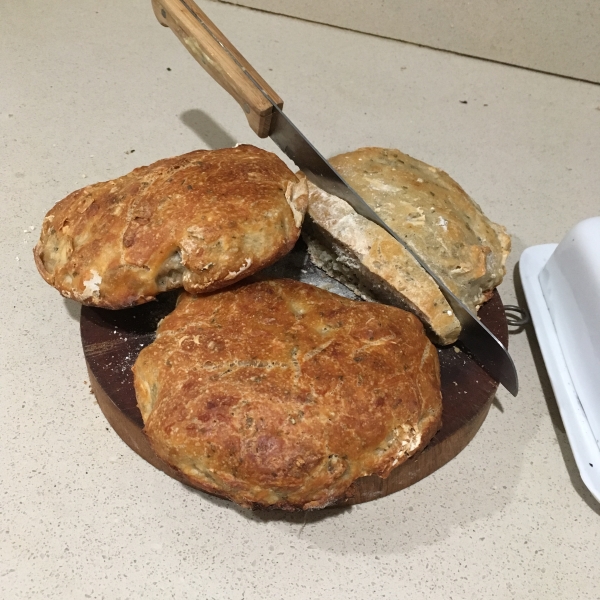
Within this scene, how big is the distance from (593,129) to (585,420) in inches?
57.3

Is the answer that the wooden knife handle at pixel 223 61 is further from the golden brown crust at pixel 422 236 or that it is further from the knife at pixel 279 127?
the golden brown crust at pixel 422 236

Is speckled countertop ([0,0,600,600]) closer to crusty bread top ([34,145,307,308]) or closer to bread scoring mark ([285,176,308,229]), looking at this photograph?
crusty bread top ([34,145,307,308])

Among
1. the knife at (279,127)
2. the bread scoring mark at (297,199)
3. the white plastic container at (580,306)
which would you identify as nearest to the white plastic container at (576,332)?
the white plastic container at (580,306)

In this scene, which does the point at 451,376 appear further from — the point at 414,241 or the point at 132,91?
the point at 132,91

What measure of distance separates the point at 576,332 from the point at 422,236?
1.45 ft

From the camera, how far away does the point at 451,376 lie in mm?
1237

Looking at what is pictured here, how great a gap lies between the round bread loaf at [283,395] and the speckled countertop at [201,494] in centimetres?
19

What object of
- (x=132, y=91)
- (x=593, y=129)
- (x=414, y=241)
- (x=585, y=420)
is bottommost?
(x=593, y=129)

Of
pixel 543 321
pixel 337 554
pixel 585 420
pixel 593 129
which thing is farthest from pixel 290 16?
pixel 337 554

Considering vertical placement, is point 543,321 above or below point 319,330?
below

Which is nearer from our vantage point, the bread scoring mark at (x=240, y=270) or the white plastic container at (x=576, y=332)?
the bread scoring mark at (x=240, y=270)

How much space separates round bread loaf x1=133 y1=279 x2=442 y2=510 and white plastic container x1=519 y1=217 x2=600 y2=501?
39 centimetres

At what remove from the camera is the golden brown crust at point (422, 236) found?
1218 mm

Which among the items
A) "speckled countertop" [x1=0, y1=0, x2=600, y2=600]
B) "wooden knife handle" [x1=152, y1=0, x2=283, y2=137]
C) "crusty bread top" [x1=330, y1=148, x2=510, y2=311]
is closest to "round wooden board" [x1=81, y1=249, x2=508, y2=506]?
"speckled countertop" [x1=0, y1=0, x2=600, y2=600]
